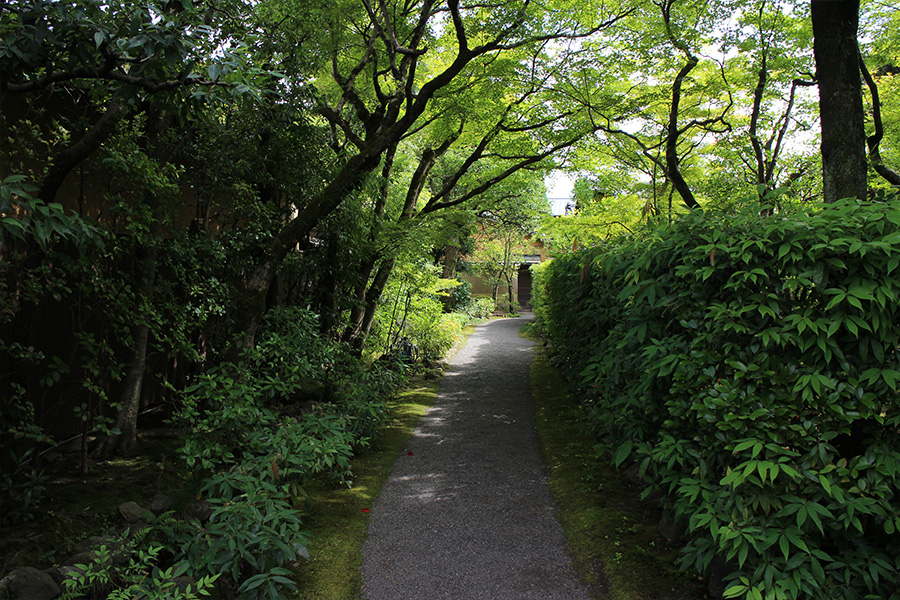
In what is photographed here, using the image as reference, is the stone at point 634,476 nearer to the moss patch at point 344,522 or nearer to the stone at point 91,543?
the moss patch at point 344,522

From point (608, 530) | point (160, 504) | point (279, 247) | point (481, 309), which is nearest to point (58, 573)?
point (160, 504)

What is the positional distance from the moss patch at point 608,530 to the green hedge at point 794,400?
1.20ft

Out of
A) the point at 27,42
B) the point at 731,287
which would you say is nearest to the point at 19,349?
the point at 27,42

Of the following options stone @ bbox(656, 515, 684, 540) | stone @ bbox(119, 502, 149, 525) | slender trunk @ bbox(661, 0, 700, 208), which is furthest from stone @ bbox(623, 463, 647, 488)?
stone @ bbox(119, 502, 149, 525)

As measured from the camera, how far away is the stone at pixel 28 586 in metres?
2.69

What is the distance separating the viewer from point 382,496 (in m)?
4.75

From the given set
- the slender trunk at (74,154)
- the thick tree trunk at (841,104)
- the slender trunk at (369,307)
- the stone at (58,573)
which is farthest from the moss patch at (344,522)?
the thick tree trunk at (841,104)

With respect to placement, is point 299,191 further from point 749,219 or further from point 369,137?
point 749,219

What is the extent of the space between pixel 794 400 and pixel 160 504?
4.15 metres

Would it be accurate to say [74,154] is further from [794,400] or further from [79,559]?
[794,400]

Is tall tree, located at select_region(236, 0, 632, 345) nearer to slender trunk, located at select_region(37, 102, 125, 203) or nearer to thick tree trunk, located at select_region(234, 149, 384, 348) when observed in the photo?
thick tree trunk, located at select_region(234, 149, 384, 348)

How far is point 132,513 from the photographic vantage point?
3.63 m

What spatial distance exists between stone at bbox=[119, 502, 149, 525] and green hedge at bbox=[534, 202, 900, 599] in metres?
3.53

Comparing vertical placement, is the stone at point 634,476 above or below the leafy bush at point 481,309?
below
